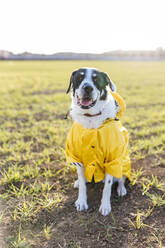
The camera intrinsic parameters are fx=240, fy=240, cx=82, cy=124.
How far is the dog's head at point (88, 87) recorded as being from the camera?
8.63 ft

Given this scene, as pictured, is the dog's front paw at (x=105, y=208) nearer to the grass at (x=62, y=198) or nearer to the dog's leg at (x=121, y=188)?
the grass at (x=62, y=198)

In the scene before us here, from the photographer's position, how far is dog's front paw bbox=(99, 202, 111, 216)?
2.74 metres

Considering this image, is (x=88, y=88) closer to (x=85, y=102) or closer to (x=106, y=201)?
(x=85, y=102)

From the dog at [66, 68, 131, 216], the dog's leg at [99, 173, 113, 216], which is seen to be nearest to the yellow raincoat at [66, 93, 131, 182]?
the dog at [66, 68, 131, 216]

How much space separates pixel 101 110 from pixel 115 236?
1.35m

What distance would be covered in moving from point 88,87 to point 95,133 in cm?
52

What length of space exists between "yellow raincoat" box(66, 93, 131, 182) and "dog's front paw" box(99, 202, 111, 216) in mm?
311

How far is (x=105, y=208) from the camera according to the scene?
A: 2.76 metres

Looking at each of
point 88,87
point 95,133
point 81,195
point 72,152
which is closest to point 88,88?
point 88,87

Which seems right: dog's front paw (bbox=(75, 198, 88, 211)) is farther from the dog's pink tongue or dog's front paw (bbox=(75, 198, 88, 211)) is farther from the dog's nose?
the dog's nose

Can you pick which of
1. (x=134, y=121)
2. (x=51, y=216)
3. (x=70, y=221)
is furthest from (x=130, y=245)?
(x=134, y=121)

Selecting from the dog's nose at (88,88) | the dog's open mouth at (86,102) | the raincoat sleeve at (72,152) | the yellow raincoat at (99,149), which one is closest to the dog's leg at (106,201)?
the yellow raincoat at (99,149)

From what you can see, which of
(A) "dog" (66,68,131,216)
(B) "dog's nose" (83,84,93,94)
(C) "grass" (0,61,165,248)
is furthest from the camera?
(A) "dog" (66,68,131,216)

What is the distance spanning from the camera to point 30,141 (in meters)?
4.74
